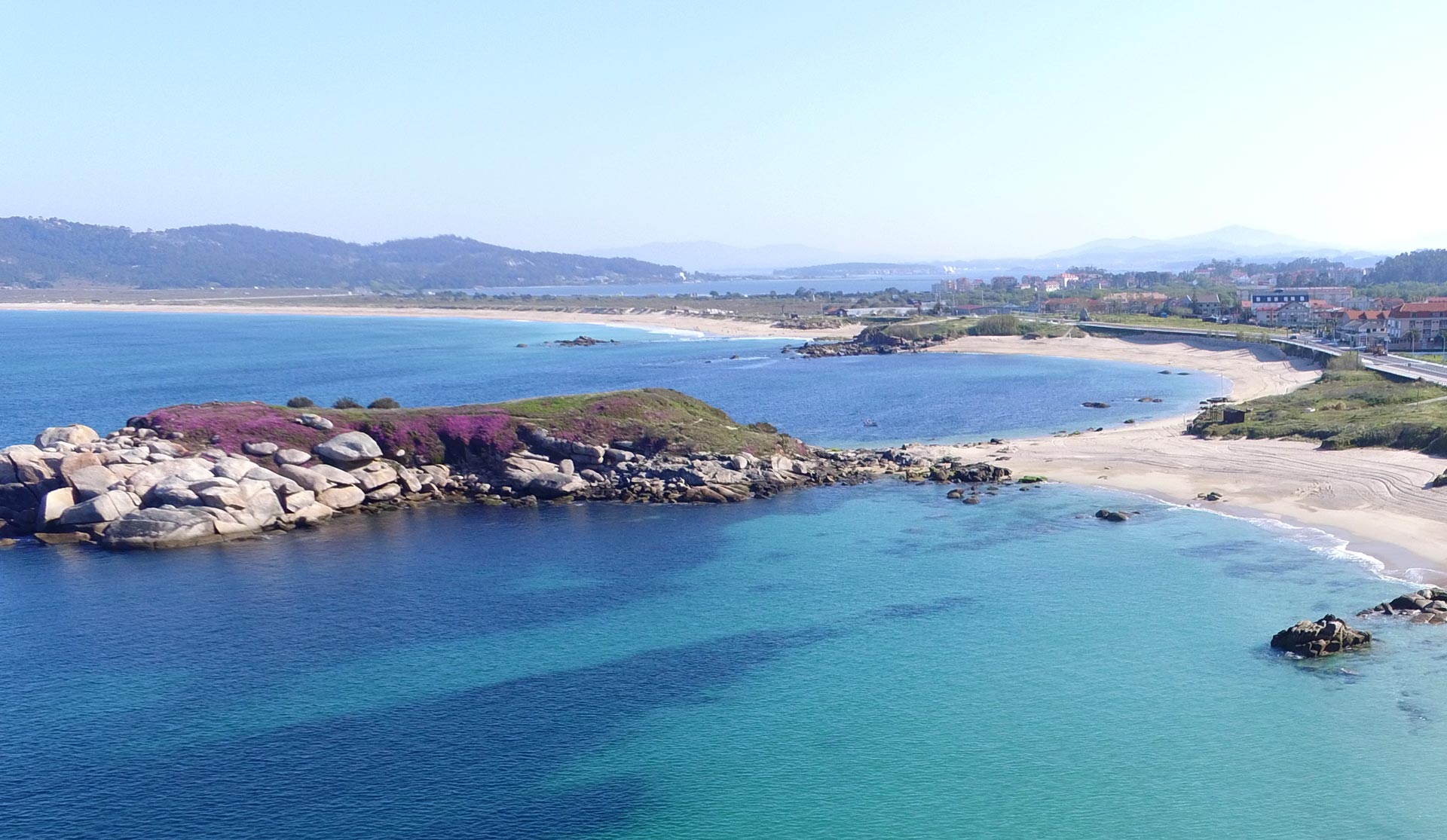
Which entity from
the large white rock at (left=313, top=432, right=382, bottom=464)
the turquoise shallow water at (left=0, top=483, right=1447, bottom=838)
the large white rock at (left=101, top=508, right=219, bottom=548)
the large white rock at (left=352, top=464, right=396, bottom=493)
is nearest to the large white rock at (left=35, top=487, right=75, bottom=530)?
the large white rock at (left=101, top=508, right=219, bottom=548)

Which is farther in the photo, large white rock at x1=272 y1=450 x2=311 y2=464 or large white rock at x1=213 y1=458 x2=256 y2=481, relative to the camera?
large white rock at x1=272 y1=450 x2=311 y2=464

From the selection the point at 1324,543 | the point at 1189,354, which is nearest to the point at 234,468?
the point at 1324,543

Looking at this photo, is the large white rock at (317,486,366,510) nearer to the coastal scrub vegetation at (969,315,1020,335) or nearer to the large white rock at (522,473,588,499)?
the large white rock at (522,473,588,499)

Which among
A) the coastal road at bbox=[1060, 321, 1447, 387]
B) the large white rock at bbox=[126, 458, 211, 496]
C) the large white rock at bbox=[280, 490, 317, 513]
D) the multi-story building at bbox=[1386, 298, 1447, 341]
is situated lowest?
the large white rock at bbox=[280, 490, 317, 513]

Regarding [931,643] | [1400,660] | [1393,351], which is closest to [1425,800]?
[1400,660]

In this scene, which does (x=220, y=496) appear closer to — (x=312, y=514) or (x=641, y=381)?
(x=312, y=514)

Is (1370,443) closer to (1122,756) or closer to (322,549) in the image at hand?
(1122,756)

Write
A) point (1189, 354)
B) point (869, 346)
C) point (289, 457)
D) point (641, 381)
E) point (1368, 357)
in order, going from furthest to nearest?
point (869, 346)
point (1189, 354)
point (641, 381)
point (1368, 357)
point (289, 457)
